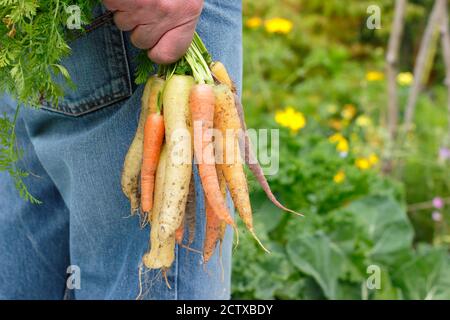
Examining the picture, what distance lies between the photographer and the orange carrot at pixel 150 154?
44.8 inches

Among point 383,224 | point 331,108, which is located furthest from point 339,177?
→ point 331,108

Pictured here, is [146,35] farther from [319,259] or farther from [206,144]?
[319,259]

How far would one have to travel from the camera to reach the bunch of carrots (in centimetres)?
112

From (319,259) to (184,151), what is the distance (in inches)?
43.3

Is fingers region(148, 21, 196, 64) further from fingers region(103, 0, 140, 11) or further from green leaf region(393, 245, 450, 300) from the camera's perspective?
green leaf region(393, 245, 450, 300)

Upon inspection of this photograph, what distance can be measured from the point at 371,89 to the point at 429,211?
0.91 metres

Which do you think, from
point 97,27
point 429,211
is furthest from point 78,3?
point 429,211

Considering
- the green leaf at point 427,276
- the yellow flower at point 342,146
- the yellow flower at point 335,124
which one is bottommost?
the green leaf at point 427,276

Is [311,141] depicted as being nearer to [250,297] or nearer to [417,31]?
[250,297]

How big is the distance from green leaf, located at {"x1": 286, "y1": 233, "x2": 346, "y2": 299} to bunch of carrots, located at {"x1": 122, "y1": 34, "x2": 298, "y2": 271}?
0.95 meters

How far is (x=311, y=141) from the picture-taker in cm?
258

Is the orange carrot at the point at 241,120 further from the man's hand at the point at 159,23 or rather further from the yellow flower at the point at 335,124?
the yellow flower at the point at 335,124

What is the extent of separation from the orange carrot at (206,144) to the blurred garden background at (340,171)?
811 mm

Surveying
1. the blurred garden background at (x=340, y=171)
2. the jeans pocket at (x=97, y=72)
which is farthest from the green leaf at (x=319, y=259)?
the jeans pocket at (x=97, y=72)
